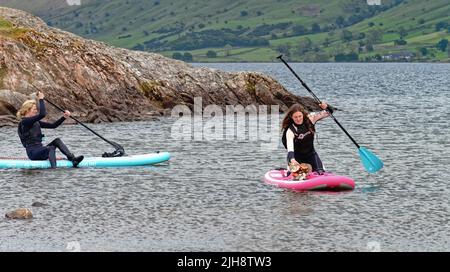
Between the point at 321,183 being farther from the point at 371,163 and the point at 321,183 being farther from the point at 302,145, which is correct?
the point at 371,163

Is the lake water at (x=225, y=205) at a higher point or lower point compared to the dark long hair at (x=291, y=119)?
lower

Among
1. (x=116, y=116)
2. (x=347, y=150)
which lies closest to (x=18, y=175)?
(x=347, y=150)

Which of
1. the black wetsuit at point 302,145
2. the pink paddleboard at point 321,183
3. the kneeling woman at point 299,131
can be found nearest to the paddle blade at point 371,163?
the pink paddleboard at point 321,183

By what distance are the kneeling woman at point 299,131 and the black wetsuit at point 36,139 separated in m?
10.6

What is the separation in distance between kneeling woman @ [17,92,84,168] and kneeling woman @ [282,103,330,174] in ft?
33.9

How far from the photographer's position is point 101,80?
70250mm

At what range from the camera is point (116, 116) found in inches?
2628

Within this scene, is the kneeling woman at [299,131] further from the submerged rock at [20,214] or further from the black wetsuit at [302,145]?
the submerged rock at [20,214]

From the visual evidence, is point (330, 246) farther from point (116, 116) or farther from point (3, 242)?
point (116, 116)

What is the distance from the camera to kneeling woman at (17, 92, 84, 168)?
37.0 m

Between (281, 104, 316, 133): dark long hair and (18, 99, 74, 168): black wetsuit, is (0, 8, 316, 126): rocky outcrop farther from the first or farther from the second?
(281, 104, 316, 133): dark long hair

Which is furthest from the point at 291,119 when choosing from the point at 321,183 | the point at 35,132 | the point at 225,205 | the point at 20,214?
the point at 35,132

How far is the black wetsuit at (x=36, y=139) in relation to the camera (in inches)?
1465

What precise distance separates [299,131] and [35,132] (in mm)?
12094
